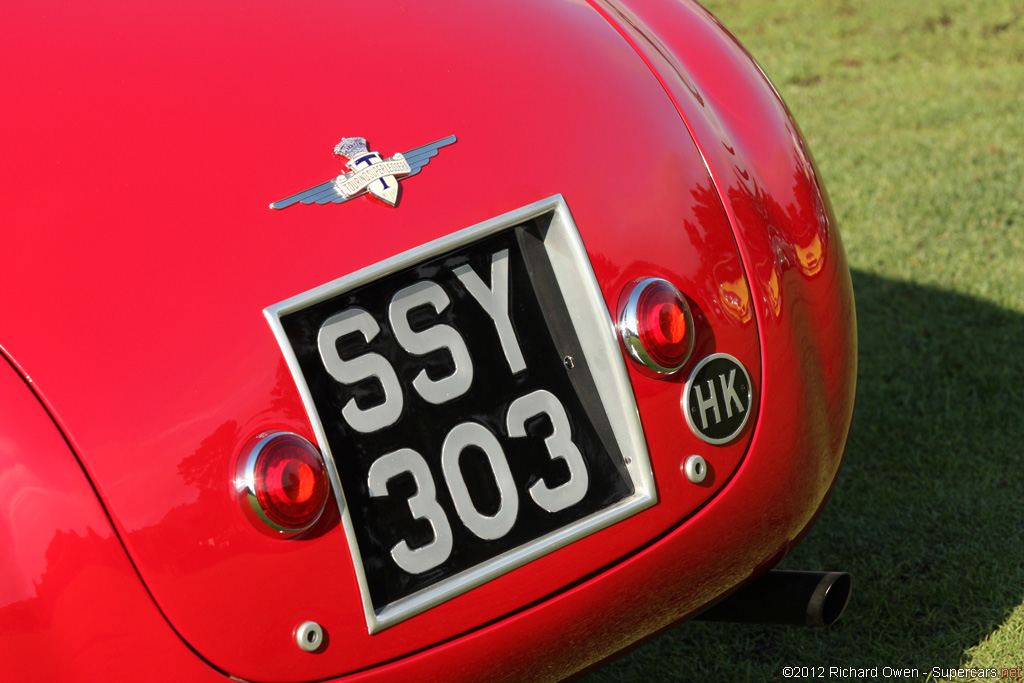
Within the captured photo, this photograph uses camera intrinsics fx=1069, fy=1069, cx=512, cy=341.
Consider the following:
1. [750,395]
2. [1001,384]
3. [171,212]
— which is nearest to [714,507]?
[750,395]

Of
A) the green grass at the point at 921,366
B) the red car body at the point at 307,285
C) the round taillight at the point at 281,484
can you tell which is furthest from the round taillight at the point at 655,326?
the green grass at the point at 921,366

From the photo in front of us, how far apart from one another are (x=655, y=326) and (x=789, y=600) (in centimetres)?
64

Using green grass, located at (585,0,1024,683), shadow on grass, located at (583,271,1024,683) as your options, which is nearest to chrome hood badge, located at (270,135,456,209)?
shadow on grass, located at (583,271,1024,683)

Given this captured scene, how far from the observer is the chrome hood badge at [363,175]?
4.91 feet

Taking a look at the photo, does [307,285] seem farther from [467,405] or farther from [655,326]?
[655,326]

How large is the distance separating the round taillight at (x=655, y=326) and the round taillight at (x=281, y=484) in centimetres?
51

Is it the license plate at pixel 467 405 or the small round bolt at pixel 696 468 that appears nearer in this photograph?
the license plate at pixel 467 405

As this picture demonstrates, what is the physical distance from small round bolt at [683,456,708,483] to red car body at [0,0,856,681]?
14 mm

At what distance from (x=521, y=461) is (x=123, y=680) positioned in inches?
23.7

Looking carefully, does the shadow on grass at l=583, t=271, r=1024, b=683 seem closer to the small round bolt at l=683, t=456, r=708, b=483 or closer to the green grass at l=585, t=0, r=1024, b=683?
the green grass at l=585, t=0, r=1024, b=683

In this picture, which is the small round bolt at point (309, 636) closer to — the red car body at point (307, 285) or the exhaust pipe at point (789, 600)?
the red car body at point (307, 285)

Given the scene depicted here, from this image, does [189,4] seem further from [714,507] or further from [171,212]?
[714,507]

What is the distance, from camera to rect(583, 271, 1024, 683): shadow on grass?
7.61 ft

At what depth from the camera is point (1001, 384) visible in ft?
10.7
